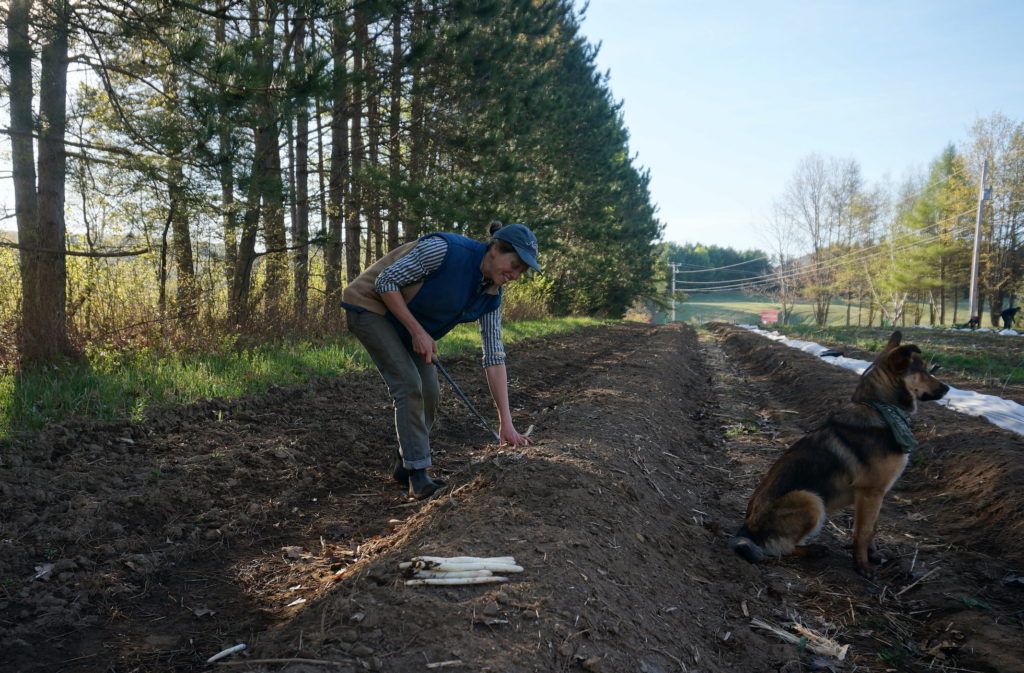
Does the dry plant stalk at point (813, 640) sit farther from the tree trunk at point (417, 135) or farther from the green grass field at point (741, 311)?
the green grass field at point (741, 311)

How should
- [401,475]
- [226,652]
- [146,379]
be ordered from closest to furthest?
[226,652], [401,475], [146,379]

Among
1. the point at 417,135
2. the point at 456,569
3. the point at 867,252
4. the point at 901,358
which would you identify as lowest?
the point at 456,569

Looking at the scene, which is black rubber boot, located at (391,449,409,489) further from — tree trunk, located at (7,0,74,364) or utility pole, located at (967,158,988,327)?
utility pole, located at (967,158,988,327)

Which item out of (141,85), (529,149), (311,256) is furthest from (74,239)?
(529,149)

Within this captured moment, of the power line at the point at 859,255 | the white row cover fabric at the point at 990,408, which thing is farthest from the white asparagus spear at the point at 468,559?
the power line at the point at 859,255

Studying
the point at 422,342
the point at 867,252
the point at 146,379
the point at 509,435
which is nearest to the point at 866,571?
the point at 509,435

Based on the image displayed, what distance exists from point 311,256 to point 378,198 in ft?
5.84

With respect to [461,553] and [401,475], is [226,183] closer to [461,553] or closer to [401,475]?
[401,475]

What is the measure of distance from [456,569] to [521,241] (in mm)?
1984

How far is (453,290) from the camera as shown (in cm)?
399

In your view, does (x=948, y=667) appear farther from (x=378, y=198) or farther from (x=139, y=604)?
(x=378, y=198)

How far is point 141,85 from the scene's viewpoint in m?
7.43

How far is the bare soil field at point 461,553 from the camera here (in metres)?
2.40

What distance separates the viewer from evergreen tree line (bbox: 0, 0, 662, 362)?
6418 millimetres
